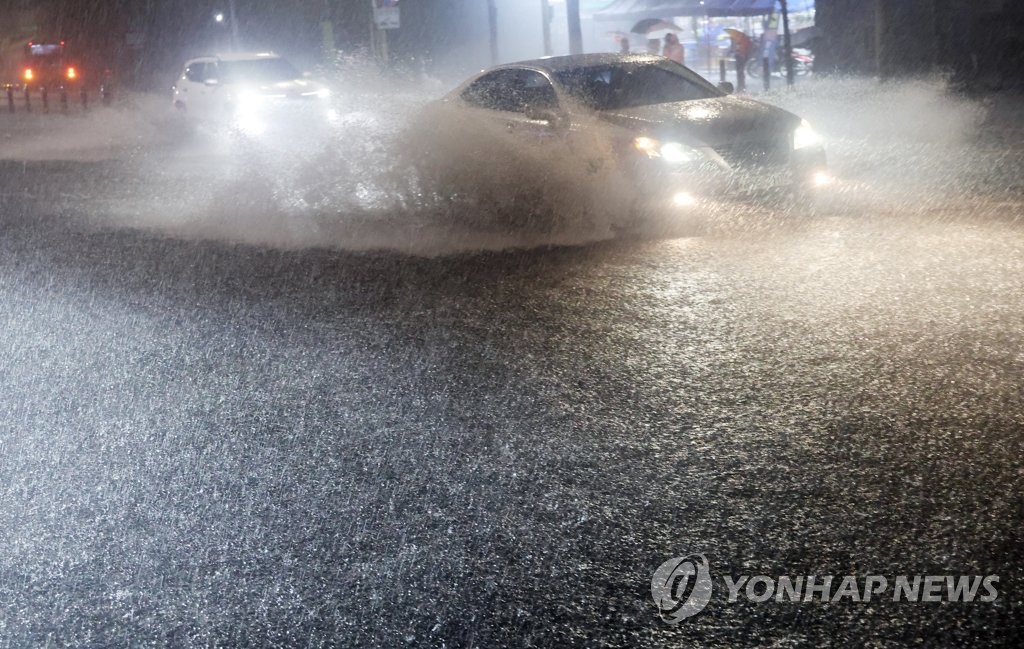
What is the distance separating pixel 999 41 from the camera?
23.9 m

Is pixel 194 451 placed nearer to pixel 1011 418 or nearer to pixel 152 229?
pixel 1011 418

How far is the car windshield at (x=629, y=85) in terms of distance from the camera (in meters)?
10.3

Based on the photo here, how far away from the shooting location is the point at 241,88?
20922 millimetres

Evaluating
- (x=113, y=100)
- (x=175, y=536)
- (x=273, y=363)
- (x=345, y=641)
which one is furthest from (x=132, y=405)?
(x=113, y=100)

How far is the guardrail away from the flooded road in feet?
82.6

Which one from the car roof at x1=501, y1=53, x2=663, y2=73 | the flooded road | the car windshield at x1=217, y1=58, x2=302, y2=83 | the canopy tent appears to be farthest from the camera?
the canopy tent

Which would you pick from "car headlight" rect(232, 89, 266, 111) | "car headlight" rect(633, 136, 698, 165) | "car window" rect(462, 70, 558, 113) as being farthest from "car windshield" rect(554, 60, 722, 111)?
"car headlight" rect(232, 89, 266, 111)

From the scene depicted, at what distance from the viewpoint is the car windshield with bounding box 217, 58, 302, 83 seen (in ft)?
71.5

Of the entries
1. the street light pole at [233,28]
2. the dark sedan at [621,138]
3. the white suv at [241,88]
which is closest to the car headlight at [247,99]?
the white suv at [241,88]

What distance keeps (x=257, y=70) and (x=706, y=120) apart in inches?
575

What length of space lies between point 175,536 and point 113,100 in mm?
33064

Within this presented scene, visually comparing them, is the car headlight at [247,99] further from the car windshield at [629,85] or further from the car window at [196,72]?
the car windshield at [629,85]

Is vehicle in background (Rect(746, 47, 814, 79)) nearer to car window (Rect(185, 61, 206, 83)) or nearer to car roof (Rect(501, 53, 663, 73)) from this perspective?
Answer: car window (Rect(185, 61, 206, 83))

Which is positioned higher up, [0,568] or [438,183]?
[438,183]
